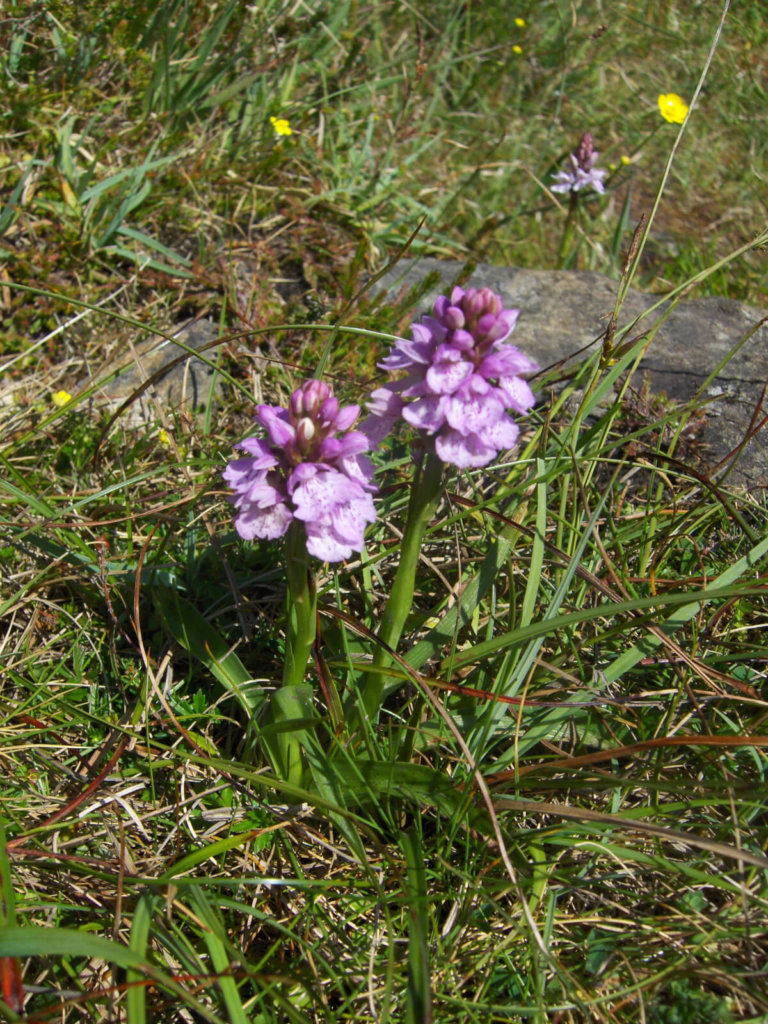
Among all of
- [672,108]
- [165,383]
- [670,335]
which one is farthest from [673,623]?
[672,108]

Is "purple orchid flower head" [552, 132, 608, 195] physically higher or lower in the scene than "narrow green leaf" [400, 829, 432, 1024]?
higher

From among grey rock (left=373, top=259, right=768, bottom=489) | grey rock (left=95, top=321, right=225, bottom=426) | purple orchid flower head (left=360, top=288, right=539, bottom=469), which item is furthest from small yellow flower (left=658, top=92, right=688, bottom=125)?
purple orchid flower head (left=360, top=288, right=539, bottom=469)

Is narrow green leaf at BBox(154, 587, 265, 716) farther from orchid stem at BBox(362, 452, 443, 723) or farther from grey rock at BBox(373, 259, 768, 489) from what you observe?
grey rock at BBox(373, 259, 768, 489)

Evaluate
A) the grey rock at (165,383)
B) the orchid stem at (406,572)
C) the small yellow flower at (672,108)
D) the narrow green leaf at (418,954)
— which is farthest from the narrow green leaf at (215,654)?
the small yellow flower at (672,108)

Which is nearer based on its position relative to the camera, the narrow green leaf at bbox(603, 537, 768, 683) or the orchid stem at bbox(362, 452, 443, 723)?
the orchid stem at bbox(362, 452, 443, 723)

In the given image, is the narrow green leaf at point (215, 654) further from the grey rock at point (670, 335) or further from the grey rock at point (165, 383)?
the grey rock at point (670, 335)
